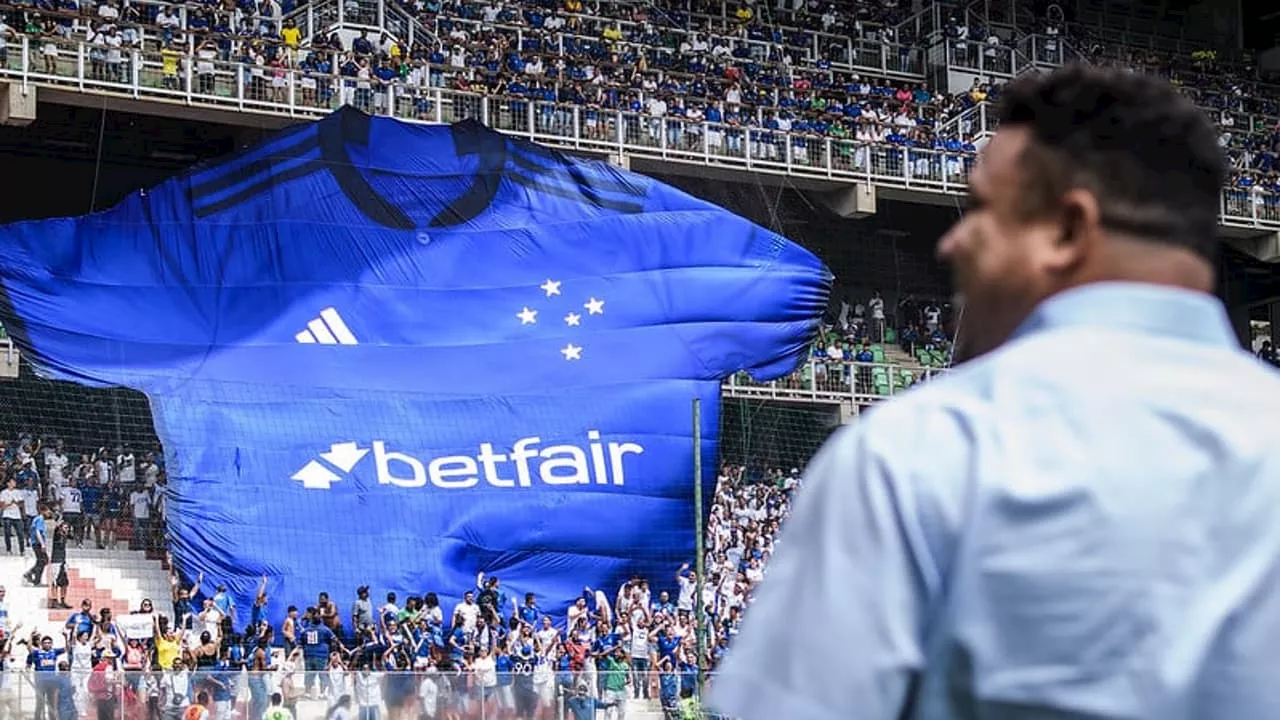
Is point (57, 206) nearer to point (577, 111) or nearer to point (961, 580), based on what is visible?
point (577, 111)

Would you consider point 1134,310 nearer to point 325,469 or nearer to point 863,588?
point 863,588

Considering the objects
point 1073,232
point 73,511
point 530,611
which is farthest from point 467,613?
point 1073,232

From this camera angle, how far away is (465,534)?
20094mm

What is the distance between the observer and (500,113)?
2503 cm

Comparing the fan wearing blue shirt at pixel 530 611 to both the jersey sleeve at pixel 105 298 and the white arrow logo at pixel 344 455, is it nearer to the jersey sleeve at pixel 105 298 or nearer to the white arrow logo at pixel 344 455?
the white arrow logo at pixel 344 455

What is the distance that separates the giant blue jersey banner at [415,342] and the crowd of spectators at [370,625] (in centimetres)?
38

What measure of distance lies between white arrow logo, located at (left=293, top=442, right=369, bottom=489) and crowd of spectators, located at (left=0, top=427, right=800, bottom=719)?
4.11ft

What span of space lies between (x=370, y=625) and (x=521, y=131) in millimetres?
8314

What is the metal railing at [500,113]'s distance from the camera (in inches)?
916

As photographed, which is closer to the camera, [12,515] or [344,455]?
[12,515]

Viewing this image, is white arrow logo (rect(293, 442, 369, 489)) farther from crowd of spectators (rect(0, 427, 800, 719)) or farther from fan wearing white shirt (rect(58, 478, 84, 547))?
fan wearing white shirt (rect(58, 478, 84, 547))

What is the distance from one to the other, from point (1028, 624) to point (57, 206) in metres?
25.8

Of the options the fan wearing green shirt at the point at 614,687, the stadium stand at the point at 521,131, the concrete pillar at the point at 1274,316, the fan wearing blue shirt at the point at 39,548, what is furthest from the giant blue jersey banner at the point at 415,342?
the concrete pillar at the point at 1274,316

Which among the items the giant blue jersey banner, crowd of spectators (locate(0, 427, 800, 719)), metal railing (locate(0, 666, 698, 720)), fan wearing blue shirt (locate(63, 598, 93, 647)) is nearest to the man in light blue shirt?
metal railing (locate(0, 666, 698, 720))
